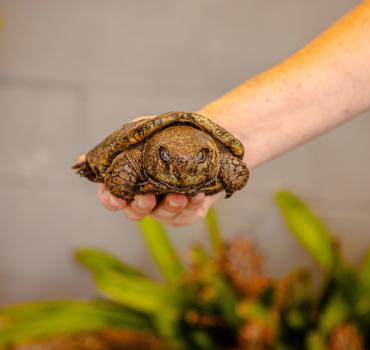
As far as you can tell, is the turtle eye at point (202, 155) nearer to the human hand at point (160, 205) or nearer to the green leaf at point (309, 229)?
the human hand at point (160, 205)

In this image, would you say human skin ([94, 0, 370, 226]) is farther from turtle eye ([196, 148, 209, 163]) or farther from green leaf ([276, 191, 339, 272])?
green leaf ([276, 191, 339, 272])

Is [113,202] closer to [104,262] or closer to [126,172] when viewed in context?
[126,172]

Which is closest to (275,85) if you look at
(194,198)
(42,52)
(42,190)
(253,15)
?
(194,198)

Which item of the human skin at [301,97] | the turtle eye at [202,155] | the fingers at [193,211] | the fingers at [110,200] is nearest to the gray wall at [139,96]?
the human skin at [301,97]

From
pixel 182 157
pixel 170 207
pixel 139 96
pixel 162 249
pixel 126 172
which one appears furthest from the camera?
pixel 139 96

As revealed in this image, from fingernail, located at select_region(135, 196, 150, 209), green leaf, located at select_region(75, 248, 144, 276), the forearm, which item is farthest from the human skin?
green leaf, located at select_region(75, 248, 144, 276)

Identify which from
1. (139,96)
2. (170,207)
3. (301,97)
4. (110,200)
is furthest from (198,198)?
(139,96)

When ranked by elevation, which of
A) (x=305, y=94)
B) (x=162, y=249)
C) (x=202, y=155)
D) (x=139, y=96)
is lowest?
(x=202, y=155)
